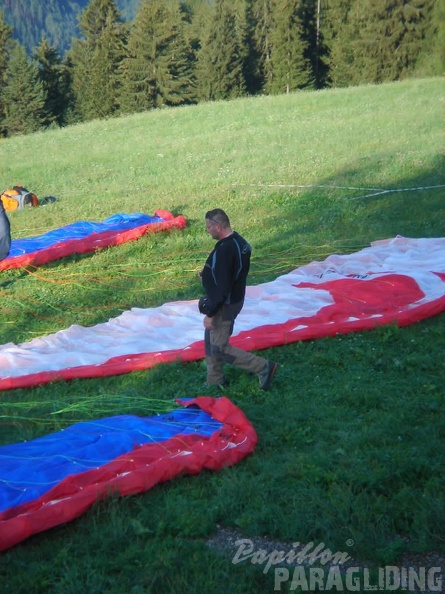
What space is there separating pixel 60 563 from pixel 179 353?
3.44m

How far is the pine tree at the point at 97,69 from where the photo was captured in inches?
2184

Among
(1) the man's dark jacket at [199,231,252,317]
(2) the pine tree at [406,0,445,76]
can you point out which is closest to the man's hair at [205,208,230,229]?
(1) the man's dark jacket at [199,231,252,317]

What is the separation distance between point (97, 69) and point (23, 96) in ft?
19.7

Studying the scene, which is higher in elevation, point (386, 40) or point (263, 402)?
point (386, 40)

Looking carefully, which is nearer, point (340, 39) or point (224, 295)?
point (224, 295)

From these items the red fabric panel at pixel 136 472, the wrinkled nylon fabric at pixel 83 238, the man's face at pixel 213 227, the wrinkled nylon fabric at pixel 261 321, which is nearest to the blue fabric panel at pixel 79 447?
the red fabric panel at pixel 136 472

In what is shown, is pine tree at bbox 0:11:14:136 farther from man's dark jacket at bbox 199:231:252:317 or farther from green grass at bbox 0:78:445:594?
man's dark jacket at bbox 199:231:252:317

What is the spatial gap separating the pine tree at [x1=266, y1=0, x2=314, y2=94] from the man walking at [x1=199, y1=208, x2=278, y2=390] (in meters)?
49.1

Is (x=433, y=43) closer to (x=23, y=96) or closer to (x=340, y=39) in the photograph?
(x=340, y=39)

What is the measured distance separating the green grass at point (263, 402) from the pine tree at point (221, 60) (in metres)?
39.0

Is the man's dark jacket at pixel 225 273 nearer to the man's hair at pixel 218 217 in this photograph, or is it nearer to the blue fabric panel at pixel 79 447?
the man's hair at pixel 218 217

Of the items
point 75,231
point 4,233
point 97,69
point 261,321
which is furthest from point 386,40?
point 261,321

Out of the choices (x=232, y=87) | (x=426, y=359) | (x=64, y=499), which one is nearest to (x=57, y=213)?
(x=426, y=359)

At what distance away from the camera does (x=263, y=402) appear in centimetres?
631
